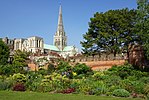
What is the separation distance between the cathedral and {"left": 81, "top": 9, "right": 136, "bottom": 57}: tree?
223 ft

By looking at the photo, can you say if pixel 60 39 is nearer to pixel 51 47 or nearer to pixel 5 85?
pixel 51 47

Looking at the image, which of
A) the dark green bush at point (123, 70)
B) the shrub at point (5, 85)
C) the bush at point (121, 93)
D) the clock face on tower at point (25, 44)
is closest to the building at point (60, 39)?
the clock face on tower at point (25, 44)

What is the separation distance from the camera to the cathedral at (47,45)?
126 metres

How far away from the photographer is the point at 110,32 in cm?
4094

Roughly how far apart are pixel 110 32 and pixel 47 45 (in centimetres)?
10014

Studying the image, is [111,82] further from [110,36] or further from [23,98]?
[110,36]

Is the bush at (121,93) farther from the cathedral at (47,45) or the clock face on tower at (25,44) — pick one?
the clock face on tower at (25,44)

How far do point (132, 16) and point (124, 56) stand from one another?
21.6 feet

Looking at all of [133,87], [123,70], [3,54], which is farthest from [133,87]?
[3,54]

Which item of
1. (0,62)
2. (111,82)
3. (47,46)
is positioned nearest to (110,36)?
(111,82)

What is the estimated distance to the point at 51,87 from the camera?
71.4ft

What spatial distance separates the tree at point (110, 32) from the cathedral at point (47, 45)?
2680 inches

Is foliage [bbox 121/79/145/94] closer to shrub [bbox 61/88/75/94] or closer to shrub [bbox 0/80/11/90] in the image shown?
shrub [bbox 61/88/75/94]

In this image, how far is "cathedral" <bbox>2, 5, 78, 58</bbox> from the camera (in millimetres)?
125500
